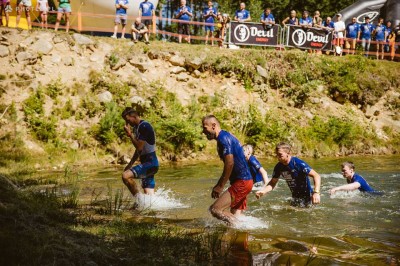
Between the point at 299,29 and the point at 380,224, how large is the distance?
1545 cm

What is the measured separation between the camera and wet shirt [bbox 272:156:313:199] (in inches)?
318

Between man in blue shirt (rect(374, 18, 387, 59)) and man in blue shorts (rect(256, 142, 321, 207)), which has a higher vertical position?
man in blue shirt (rect(374, 18, 387, 59))

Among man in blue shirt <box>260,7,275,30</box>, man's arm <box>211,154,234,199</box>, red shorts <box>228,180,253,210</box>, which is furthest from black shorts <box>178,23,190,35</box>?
man's arm <box>211,154,234,199</box>

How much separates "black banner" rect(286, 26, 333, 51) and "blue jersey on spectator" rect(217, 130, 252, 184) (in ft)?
52.6

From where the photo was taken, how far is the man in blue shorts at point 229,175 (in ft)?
20.9

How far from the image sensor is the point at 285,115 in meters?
19.2

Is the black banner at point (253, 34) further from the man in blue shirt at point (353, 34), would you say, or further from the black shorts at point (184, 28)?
the man in blue shirt at point (353, 34)

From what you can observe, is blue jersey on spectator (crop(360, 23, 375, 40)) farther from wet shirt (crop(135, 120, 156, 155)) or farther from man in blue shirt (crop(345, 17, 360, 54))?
wet shirt (crop(135, 120, 156, 155))

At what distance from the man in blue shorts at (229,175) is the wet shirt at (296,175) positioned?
63.2 inches

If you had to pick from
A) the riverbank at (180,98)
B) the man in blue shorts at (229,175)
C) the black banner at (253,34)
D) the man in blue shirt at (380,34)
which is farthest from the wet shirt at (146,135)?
the man in blue shirt at (380,34)

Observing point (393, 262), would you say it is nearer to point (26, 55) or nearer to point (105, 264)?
point (105, 264)

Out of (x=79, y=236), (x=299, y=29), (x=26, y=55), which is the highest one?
(x=299, y=29)

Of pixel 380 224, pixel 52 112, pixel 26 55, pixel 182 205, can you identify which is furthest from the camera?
pixel 26 55

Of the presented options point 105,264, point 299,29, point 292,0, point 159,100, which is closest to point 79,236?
point 105,264
